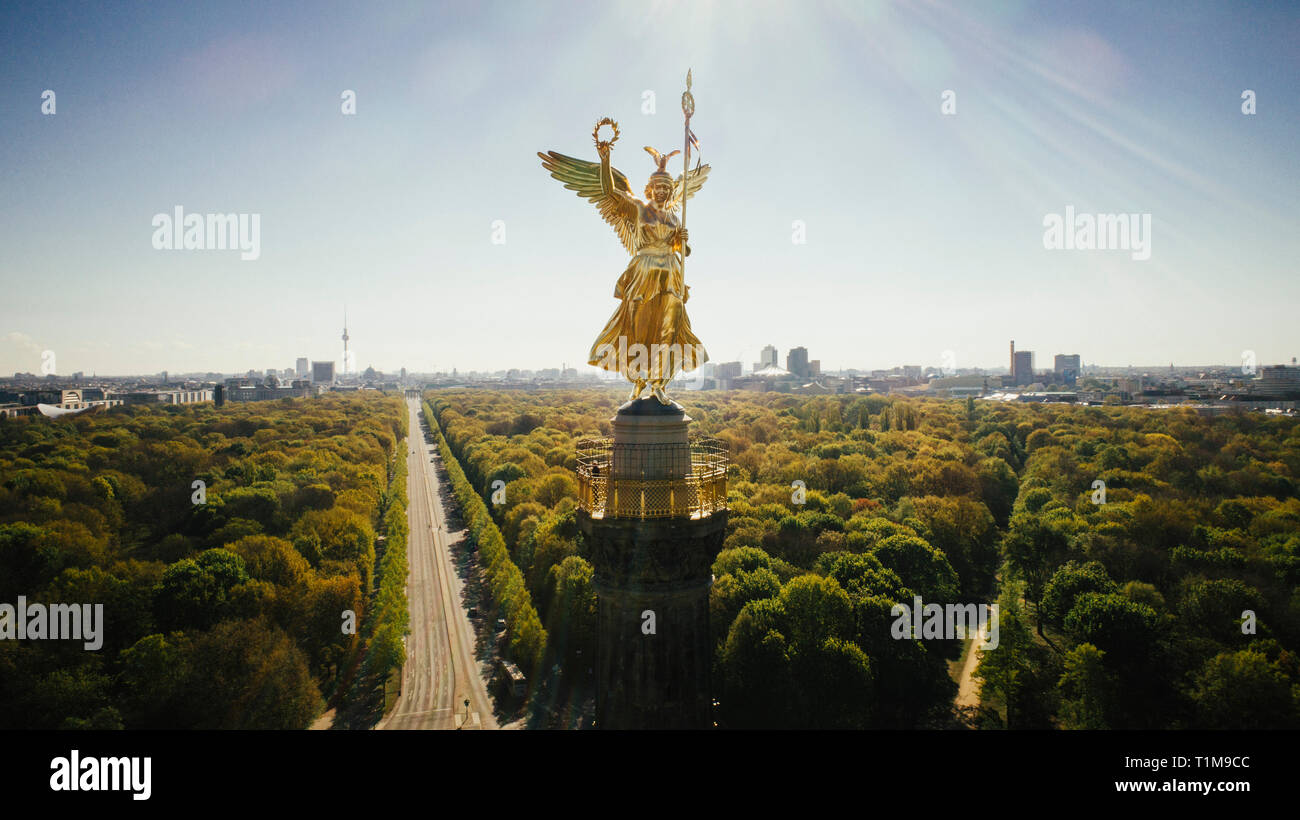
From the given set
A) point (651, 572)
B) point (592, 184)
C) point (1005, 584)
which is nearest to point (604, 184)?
Answer: point (592, 184)

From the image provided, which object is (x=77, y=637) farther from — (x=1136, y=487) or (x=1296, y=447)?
(x=1296, y=447)

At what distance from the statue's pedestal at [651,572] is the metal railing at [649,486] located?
16 millimetres

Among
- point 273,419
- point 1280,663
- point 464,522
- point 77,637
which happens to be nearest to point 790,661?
point 1280,663

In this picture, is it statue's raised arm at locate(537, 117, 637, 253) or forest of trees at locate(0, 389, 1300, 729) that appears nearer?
statue's raised arm at locate(537, 117, 637, 253)

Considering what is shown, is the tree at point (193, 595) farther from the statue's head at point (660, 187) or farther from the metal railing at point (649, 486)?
the statue's head at point (660, 187)

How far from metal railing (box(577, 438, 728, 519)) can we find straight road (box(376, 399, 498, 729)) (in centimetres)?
2458

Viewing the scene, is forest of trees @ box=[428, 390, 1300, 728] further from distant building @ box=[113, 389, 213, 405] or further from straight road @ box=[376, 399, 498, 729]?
distant building @ box=[113, 389, 213, 405]

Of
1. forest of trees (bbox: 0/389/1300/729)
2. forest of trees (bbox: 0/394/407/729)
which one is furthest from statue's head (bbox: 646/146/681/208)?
forest of trees (bbox: 0/394/407/729)

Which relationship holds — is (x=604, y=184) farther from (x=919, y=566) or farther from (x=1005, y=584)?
(x=1005, y=584)

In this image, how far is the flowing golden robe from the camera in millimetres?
10352

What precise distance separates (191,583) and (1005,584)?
48974mm

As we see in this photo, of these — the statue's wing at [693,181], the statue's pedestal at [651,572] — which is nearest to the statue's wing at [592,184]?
the statue's wing at [693,181]
